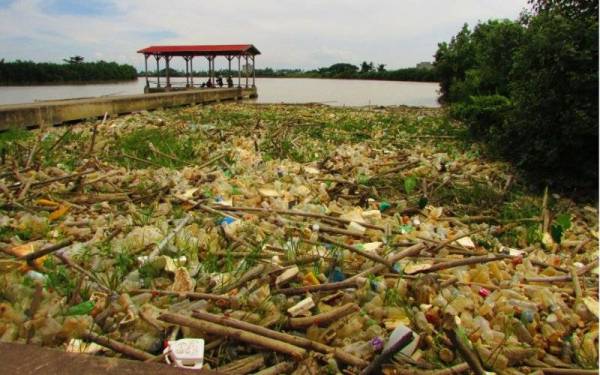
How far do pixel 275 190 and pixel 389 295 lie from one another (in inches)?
103

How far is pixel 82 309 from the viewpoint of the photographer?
2154 mm

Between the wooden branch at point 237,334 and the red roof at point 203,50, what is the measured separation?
29427 mm

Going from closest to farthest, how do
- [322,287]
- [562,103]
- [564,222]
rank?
[322,287] → [564,222] → [562,103]

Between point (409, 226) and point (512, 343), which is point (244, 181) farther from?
point (512, 343)

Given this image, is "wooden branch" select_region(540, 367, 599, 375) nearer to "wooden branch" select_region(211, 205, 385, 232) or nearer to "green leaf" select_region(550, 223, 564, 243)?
"wooden branch" select_region(211, 205, 385, 232)

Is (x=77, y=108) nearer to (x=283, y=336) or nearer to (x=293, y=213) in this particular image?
(x=293, y=213)

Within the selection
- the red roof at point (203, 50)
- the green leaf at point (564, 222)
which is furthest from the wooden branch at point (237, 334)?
the red roof at point (203, 50)

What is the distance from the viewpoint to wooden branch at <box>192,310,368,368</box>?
1885 millimetres

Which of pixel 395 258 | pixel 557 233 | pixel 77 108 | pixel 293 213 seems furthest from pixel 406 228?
pixel 77 108

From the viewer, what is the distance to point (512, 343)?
2111mm

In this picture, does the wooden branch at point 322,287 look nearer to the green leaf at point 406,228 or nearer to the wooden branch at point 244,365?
the wooden branch at point 244,365

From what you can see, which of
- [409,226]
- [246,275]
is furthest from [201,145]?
[246,275]

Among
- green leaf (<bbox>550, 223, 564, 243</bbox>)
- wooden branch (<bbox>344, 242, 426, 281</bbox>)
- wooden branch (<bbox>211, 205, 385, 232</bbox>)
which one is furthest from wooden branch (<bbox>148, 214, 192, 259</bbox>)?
green leaf (<bbox>550, 223, 564, 243</bbox>)

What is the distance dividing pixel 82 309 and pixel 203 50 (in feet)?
102
